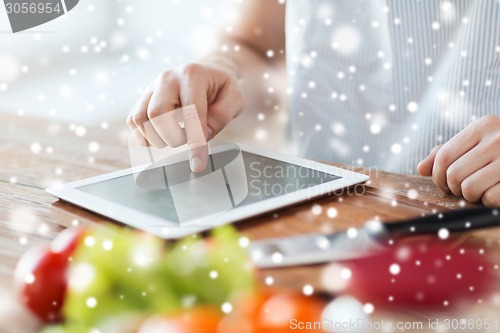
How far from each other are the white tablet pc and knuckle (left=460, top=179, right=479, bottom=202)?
0.38 ft

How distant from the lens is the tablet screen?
2.19 ft

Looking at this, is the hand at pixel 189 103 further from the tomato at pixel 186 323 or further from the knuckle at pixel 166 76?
the tomato at pixel 186 323

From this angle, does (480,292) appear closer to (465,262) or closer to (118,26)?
(465,262)

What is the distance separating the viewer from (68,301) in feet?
1.58

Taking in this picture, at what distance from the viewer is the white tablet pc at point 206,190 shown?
63 cm

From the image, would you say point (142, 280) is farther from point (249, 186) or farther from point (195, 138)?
point (195, 138)

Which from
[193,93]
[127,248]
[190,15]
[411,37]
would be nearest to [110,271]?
[127,248]

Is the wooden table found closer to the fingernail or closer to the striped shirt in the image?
the fingernail

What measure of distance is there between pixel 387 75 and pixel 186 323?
0.82 m

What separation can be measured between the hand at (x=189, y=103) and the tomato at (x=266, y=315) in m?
0.37

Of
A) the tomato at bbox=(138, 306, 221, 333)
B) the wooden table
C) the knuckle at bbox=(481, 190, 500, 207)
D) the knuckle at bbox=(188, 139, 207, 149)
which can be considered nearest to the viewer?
the tomato at bbox=(138, 306, 221, 333)

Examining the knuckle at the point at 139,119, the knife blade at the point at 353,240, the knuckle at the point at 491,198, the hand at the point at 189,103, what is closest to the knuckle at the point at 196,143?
the hand at the point at 189,103

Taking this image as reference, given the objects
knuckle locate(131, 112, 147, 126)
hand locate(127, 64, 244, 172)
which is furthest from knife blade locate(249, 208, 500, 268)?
knuckle locate(131, 112, 147, 126)

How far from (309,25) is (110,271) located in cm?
83
